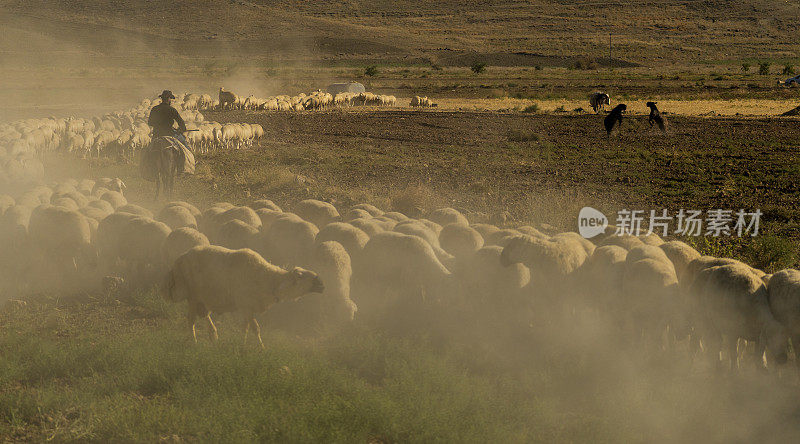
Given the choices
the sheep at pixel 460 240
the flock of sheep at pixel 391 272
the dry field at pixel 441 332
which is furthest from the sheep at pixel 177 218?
the sheep at pixel 460 240

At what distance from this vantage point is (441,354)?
6801 mm

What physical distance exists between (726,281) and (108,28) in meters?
129

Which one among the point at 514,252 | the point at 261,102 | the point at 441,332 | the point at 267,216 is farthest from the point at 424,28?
the point at 441,332

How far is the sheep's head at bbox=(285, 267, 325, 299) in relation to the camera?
687cm

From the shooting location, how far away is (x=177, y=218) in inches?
394

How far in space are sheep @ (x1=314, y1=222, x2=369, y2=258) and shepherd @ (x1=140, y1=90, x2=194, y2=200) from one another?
6961mm

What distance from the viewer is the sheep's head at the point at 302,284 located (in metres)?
6.87

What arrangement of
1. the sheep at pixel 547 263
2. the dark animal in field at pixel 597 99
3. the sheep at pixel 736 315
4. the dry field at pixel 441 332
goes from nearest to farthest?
the dry field at pixel 441 332 < the sheep at pixel 736 315 < the sheep at pixel 547 263 < the dark animal in field at pixel 597 99

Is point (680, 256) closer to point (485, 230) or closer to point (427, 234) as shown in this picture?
point (485, 230)

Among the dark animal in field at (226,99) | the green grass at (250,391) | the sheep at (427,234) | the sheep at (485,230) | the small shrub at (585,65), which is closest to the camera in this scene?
the green grass at (250,391)

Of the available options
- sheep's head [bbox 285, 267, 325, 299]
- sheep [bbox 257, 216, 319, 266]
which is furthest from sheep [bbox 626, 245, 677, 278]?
sheep [bbox 257, 216, 319, 266]

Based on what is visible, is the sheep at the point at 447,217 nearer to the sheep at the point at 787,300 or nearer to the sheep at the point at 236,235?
the sheep at the point at 236,235

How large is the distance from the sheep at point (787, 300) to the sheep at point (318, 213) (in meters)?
6.14

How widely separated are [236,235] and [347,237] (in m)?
1.68
